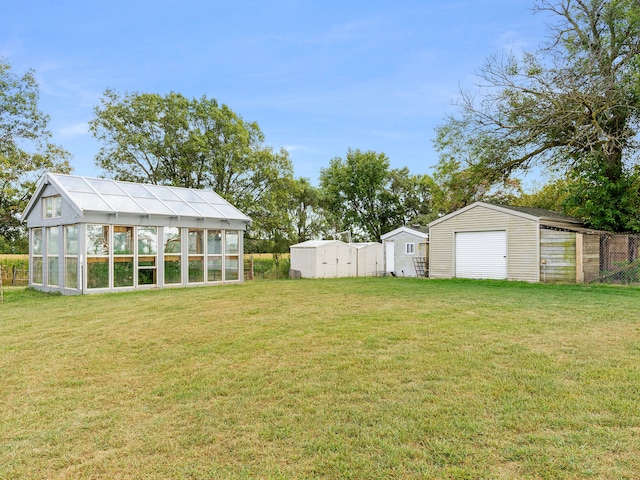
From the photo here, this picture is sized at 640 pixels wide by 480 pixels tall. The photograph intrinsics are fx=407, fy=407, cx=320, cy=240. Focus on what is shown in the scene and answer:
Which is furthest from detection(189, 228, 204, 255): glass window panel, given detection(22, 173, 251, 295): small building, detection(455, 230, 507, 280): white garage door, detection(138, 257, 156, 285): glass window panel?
detection(455, 230, 507, 280): white garage door

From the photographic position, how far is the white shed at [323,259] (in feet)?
61.3

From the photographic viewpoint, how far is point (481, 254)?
50.0ft

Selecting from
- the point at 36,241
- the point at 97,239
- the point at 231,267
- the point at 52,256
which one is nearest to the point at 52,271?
the point at 52,256

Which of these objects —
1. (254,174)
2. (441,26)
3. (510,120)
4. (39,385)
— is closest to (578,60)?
(510,120)

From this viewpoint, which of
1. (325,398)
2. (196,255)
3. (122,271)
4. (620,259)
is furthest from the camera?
(196,255)

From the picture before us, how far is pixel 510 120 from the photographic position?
1480 cm

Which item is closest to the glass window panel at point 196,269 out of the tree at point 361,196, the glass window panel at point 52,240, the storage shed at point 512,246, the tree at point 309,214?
the glass window panel at point 52,240

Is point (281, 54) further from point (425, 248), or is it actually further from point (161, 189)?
point (425, 248)

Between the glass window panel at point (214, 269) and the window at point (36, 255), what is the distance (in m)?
5.47

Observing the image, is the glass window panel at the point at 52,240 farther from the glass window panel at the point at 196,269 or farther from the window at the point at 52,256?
the glass window panel at the point at 196,269

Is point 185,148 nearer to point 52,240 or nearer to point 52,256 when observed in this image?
point 52,240

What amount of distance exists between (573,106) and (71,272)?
1692 cm

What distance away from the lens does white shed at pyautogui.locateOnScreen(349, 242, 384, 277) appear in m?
20.8

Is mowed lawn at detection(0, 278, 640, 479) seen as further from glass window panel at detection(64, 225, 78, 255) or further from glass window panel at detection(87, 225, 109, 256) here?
glass window panel at detection(64, 225, 78, 255)
